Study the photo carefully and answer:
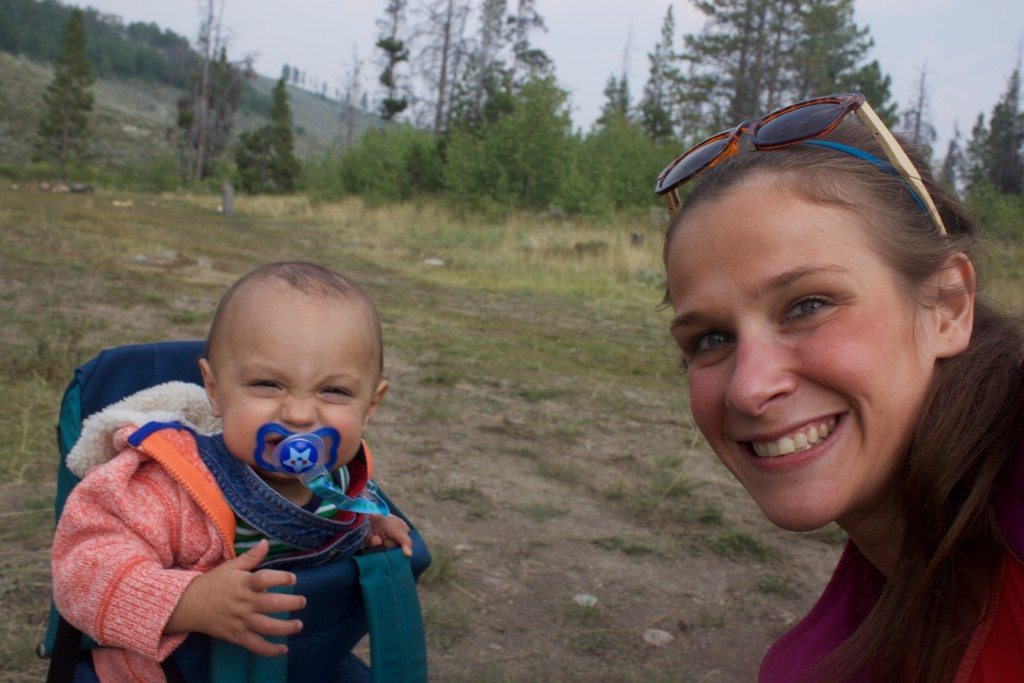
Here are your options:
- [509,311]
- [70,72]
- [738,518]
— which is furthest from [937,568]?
[70,72]

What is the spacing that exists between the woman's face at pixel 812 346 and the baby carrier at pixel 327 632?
30.6 inches

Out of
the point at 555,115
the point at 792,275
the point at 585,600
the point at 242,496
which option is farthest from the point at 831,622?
the point at 555,115

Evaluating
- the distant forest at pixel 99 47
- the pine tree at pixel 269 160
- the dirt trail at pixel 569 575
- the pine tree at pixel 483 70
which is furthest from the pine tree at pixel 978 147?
the distant forest at pixel 99 47

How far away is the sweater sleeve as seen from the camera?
1.53m

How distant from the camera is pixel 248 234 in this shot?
1897 cm

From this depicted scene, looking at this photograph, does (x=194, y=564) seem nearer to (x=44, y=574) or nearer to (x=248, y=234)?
(x=44, y=574)

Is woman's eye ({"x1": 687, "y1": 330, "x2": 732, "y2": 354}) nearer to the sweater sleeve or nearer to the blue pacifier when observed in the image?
the blue pacifier

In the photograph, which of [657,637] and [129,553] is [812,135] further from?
[657,637]

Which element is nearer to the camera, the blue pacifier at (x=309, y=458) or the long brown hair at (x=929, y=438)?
the long brown hair at (x=929, y=438)

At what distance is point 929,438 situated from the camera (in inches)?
52.1

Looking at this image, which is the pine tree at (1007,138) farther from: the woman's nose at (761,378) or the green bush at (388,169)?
the woman's nose at (761,378)

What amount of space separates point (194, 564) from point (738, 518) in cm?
309

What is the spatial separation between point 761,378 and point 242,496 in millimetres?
1075

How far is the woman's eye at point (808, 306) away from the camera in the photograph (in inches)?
53.1
